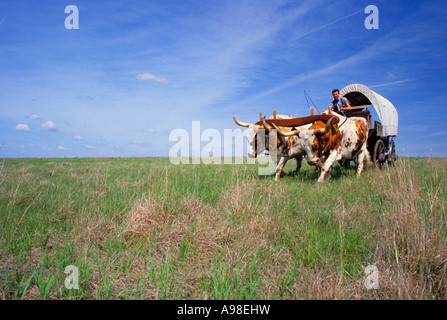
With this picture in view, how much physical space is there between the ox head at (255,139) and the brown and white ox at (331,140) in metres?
0.68

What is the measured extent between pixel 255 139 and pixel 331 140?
2.34m

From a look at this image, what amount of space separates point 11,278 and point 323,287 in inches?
114

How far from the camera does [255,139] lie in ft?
26.6

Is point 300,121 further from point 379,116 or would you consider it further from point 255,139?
point 379,116

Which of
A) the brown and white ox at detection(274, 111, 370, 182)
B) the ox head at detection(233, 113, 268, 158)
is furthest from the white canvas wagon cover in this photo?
the ox head at detection(233, 113, 268, 158)

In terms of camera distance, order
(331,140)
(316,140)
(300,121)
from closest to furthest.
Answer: (316,140) → (331,140) → (300,121)

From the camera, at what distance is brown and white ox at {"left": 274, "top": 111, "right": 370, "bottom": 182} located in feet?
23.1

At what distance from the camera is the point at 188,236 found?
303 cm

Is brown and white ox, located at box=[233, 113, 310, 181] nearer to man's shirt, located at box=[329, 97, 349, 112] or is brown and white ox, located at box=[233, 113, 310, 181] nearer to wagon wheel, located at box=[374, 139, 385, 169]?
man's shirt, located at box=[329, 97, 349, 112]

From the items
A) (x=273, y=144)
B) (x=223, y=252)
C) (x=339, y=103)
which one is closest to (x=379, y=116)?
(x=339, y=103)

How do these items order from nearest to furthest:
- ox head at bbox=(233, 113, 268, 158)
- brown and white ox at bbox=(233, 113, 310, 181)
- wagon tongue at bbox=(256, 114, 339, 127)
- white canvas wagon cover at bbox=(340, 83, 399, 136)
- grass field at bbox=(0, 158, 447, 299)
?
1. grass field at bbox=(0, 158, 447, 299)
2. wagon tongue at bbox=(256, 114, 339, 127)
3. brown and white ox at bbox=(233, 113, 310, 181)
4. ox head at bbox=(233, 113, 268, 158)
5. white canvas wagon cover at bbox=(340, 83, 399, 136)

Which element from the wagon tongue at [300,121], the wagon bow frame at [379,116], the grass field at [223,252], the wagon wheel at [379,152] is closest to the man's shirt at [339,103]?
the wagon bow frame at [379,116]

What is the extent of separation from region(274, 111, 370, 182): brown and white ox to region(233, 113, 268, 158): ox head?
2.24 ft
